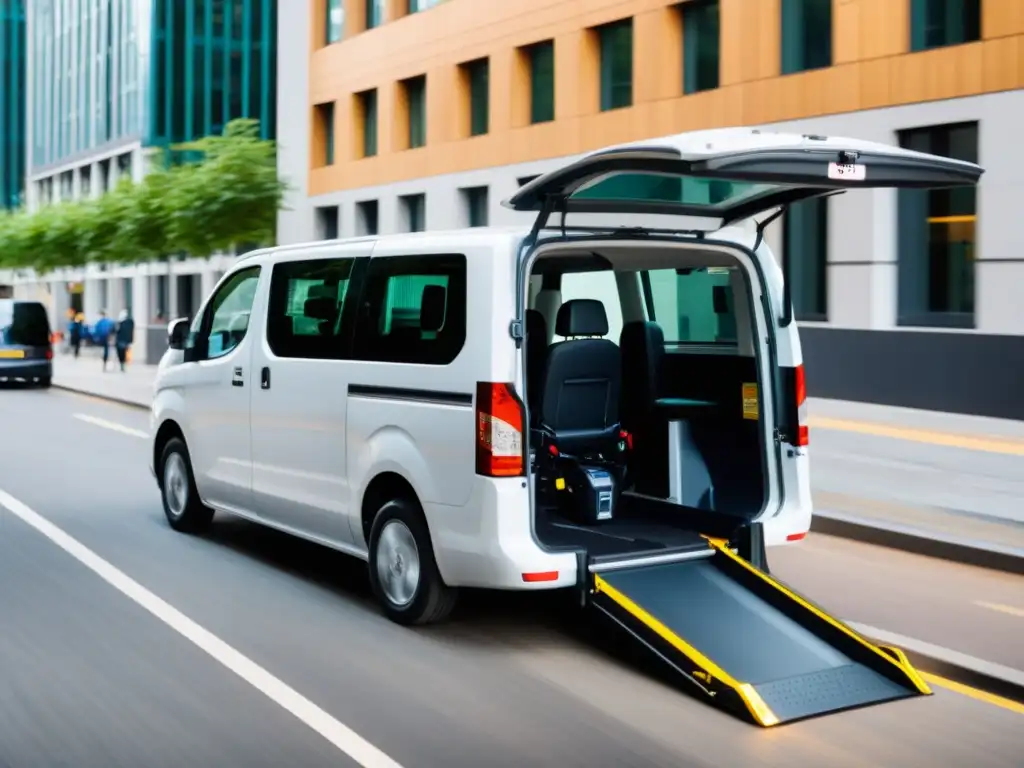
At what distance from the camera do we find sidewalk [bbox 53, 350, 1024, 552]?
9.91m

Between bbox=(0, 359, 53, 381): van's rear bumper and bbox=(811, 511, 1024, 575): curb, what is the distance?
67.9 ft

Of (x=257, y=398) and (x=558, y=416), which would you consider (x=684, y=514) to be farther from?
(x=257, y=398)

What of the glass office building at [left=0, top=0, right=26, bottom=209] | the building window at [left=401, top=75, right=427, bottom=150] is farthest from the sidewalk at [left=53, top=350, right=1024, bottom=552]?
the glass office building at [left=0, top=0, right=26, bottom=209]

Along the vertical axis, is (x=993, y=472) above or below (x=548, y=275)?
below

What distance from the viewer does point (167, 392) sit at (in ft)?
31.6

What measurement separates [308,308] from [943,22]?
47.8 feet

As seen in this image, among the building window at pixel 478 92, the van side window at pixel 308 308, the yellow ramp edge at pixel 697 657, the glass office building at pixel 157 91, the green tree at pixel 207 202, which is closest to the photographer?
the yellow ramp edge at pixel 697 657

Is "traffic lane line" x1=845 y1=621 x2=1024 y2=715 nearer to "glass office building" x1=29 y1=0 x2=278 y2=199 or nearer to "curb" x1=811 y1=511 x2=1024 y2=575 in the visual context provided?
"curb" x1=811 y1=511 x2=1024 y2=575

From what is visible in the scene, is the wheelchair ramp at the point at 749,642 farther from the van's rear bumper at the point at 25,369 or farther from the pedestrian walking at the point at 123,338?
the pedestrian walking at the point at 123,338

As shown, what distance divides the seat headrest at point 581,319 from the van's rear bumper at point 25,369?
2235cm

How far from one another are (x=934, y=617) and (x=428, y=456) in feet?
8.37

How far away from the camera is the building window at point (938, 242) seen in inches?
770

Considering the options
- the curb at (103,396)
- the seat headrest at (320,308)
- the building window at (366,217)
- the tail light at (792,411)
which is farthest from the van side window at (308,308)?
the building window at (366,217)

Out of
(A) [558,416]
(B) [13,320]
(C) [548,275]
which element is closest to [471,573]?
(A) [558,416]
